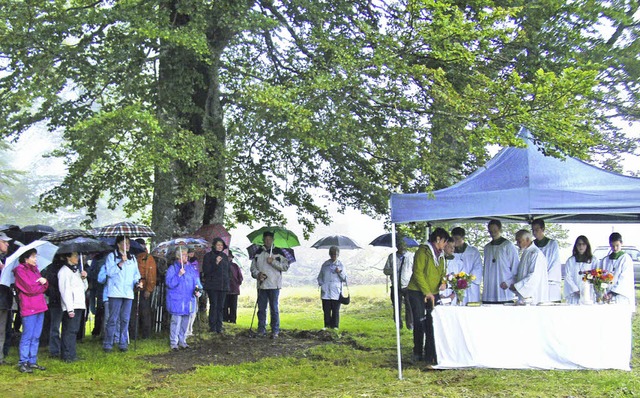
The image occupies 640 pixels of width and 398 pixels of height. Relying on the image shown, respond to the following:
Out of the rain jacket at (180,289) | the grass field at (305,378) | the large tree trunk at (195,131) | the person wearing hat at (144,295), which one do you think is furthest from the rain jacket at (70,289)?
the large tree trunk at (195,131)

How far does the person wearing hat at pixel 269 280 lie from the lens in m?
13.9

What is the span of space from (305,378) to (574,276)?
4.24m

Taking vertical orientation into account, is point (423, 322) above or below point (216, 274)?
below

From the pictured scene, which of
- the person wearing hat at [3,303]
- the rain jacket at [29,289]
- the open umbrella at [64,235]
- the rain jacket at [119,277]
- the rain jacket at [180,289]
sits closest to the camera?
the rain jacket at [29,289]

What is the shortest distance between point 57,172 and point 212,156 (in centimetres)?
7158

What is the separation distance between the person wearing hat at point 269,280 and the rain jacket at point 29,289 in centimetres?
470

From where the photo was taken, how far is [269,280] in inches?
549

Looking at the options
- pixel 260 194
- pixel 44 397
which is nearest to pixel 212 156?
pixel 260 194

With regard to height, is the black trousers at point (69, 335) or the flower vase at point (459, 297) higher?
the flower vase at point (459, 297)

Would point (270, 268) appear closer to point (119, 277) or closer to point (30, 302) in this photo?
point (119, 277)

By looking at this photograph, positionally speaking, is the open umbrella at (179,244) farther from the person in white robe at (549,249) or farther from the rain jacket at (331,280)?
the person in white robe at (549,249)

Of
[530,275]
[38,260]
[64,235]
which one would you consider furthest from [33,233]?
[530,275]

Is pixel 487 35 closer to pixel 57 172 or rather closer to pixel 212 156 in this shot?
pixel 212 156

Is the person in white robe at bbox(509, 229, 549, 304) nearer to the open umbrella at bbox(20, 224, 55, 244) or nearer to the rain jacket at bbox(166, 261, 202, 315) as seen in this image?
the rain jacket at bbox(166, 261, 202, 315)
